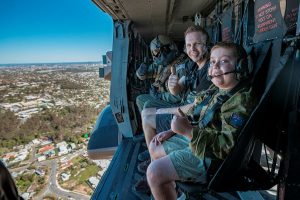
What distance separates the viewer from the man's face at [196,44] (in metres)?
1.75

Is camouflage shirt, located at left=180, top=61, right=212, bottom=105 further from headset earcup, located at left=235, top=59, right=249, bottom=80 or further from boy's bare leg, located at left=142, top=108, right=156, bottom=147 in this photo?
headset earcup, located at left=235, top=59, right=249, bottom=80

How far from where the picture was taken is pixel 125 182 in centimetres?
218

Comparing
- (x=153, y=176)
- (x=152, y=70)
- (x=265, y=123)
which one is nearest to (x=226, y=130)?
(x=265, y=123)

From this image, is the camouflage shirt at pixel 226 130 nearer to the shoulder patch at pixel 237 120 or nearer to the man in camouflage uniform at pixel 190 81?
the shoulder patch at pixel 237 120

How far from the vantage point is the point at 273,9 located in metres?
1.23

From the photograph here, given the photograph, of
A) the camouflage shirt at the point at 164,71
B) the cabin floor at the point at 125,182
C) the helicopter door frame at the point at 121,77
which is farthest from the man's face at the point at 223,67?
the helicopter door frame at the point at 121,77

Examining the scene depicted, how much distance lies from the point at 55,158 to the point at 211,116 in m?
9.15

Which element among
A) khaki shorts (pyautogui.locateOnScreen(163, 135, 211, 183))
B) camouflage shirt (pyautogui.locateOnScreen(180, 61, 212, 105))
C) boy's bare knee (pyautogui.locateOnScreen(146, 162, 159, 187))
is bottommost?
boy's bare knee (pyautogui.locateOnScreen(146, 162, 159, 187))

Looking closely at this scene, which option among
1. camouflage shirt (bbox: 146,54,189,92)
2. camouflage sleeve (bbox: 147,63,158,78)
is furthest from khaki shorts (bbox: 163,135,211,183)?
camouflage sleeve (bbox: 147,63,158,78)

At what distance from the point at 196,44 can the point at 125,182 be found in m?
1.31

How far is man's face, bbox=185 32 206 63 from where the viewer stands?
5.75 ft

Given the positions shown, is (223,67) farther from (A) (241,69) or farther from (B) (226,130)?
(B) (226,130)

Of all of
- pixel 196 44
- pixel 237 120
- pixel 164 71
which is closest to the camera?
pixel 237 120

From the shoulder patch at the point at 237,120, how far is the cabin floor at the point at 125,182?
0.76m
